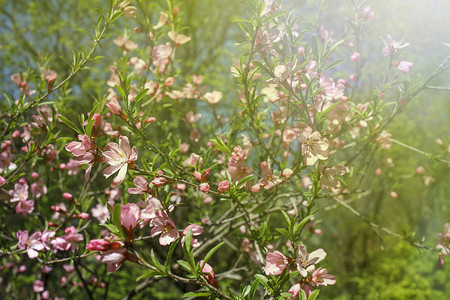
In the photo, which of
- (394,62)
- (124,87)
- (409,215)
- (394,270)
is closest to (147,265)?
(124,87)

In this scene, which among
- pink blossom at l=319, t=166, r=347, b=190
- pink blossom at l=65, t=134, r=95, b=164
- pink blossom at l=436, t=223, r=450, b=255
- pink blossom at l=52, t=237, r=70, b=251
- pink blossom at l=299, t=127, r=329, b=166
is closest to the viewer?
pink blossom at l=65, t=134, r=95, b=164

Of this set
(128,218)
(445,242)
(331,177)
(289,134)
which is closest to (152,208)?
(128,218)

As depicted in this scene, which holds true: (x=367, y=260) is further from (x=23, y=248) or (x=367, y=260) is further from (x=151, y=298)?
(x=23, y=248)

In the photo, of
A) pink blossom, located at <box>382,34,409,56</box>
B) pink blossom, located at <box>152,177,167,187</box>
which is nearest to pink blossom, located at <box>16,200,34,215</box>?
pink blossom, located at <box>152,177,167,187</box>

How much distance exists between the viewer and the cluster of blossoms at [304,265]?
114cm

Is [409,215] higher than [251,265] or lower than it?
lower

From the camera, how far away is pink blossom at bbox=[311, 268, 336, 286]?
1.15 m

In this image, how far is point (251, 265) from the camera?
96.2 inches

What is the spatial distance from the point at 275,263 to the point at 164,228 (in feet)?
1.48

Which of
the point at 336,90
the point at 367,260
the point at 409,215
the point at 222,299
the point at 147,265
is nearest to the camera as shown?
the point at 147,265

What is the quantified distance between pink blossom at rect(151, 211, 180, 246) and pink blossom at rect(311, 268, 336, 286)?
0.54 metres

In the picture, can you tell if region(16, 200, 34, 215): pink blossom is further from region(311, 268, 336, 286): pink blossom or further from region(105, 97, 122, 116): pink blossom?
region(311, 268, 336, 286): pink blossom

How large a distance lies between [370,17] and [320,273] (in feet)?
5.55

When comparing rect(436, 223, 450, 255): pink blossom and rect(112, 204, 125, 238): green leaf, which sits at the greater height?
rect(112, 204, 125, 238): green leaf
